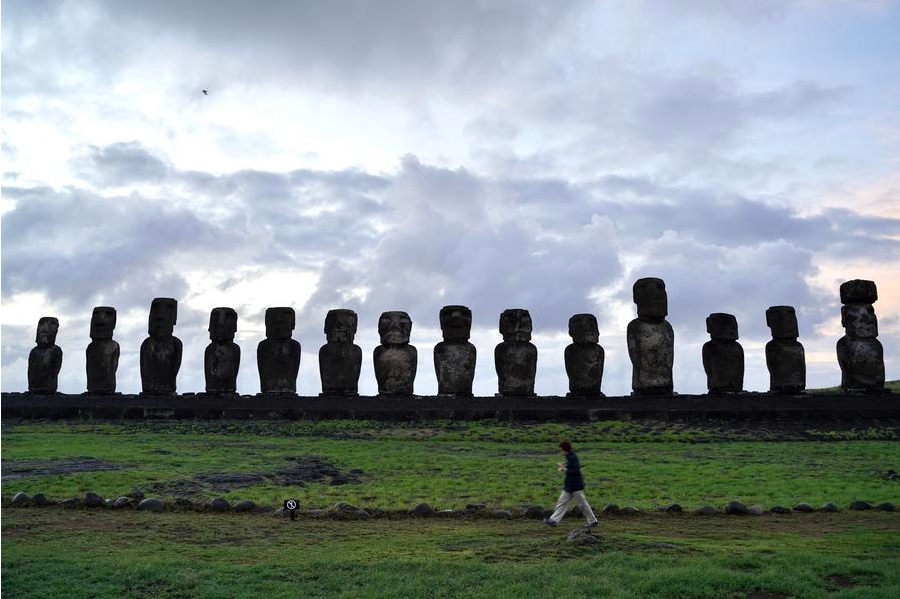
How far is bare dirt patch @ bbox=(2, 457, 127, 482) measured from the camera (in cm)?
1557

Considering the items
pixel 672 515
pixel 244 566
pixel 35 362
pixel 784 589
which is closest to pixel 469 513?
pixel 672 515

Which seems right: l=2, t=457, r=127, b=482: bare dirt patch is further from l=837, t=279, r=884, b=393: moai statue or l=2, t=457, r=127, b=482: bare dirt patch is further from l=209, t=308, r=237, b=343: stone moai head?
l=837, t=279, r=884, b=393: moai statue

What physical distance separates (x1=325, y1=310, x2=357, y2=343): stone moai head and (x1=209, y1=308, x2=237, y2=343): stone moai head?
9.30 ft

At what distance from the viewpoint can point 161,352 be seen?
27.6m

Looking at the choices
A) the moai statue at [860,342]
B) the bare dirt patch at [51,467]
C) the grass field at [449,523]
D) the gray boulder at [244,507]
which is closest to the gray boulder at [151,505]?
the grass field at [449,523]

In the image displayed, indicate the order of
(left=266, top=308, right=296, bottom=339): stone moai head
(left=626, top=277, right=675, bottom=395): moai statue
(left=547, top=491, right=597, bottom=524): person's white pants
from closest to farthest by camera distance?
1. (left=547, top=491, right=597, bottom=524): person's white pants
2. (left=626, top=277, right=675, bottom=395): moai statue
3. (left=266, top=308, right=296, bottom=339): stone moai head

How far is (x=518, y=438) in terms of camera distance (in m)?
21.5

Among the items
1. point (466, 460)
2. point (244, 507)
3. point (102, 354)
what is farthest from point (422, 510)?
point (102, 354)

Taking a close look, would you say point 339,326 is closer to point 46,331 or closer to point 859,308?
point 46,331

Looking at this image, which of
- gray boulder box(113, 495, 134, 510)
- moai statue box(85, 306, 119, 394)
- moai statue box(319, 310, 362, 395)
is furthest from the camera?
moai statue box(85, 306, 119, 394)

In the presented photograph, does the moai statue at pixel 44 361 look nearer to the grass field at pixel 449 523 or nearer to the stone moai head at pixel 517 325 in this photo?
the grass field at pixel 449 523

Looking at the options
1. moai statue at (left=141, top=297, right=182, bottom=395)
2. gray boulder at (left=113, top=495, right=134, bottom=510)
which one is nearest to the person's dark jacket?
gray boulder at (left=113, top=495, right=134, bottom=510)

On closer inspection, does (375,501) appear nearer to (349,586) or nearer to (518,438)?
(349,586)

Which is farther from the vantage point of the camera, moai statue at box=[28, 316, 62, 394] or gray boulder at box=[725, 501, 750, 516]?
moai statue at box=[28, 316, 62, 394]
